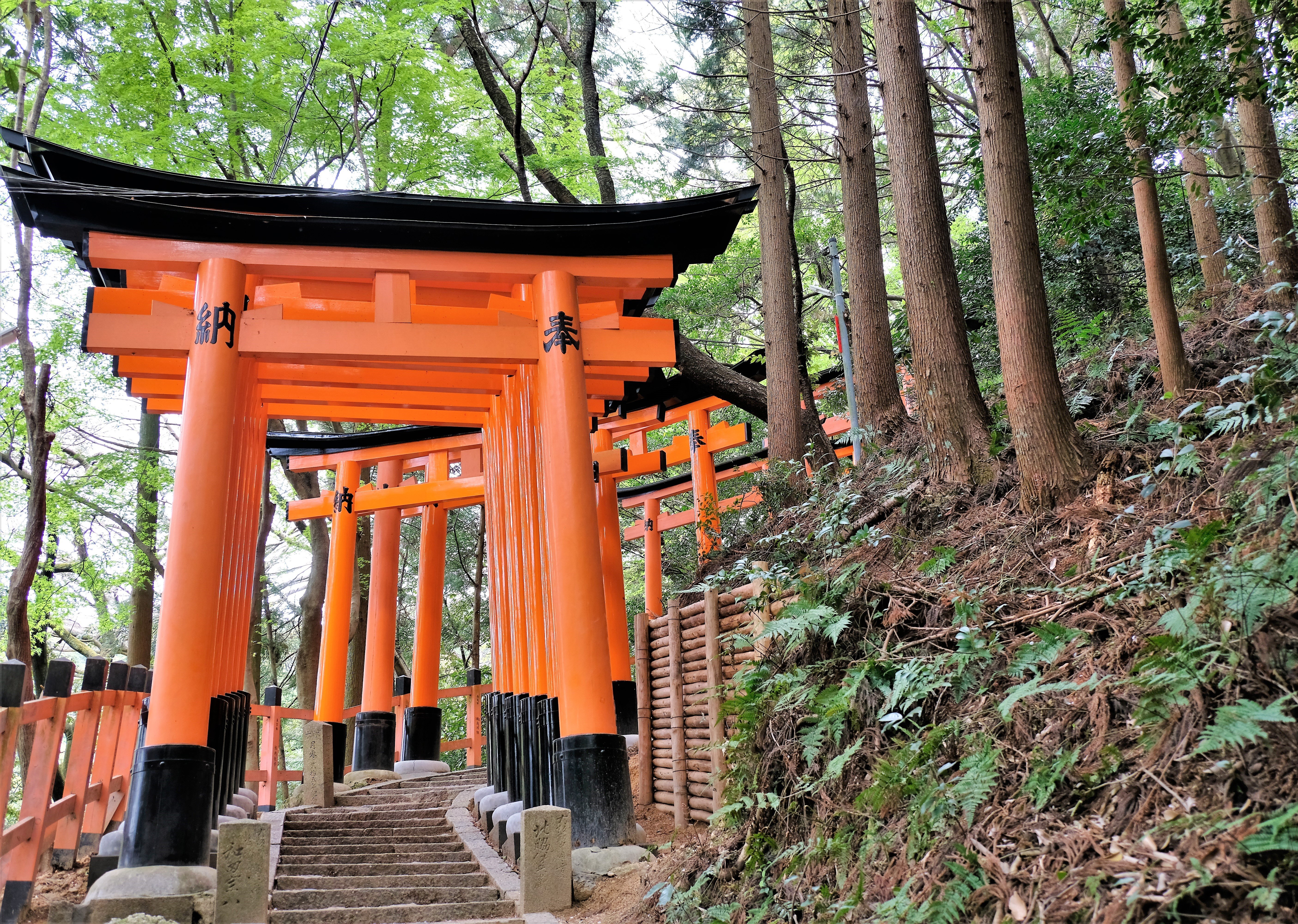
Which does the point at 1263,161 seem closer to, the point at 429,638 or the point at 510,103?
the point at 510,103

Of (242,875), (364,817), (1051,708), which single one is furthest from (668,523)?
(1051,708)

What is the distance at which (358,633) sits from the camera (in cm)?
1769

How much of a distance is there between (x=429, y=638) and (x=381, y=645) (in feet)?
2.40

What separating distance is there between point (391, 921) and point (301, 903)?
2.71ft

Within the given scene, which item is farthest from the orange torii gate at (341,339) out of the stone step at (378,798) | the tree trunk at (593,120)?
the tree trunk at (593,120)

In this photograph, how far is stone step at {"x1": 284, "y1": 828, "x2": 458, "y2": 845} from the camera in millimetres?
8820

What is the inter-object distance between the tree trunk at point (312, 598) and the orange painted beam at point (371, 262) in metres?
8.69

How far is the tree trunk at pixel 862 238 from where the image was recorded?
958cm

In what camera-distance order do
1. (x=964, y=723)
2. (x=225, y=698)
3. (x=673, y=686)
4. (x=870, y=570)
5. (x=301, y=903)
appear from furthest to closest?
1. (x=225, y=698)
2. (x=673, y=686)
3. (x=301, y=903)
4. (x=870, y=570)
5. (x=964, y=723)

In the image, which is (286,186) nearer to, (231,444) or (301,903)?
(231,444)

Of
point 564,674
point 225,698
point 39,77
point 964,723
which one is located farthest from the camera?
point 39,77

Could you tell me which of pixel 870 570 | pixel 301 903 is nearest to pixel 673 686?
pixel 870 570

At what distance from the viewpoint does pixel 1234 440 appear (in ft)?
15.0

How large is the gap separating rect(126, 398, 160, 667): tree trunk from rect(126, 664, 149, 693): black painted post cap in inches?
244
